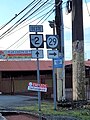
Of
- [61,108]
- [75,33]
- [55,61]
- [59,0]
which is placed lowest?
[61,108]

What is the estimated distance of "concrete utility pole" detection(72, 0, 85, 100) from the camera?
61.9 feet

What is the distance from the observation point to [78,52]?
1902 centimetres

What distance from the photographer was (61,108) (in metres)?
17.5

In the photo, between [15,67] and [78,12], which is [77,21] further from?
[15,67]

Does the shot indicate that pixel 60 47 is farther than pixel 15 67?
No

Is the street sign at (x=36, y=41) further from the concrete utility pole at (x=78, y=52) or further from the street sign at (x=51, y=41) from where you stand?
the concrete utility pole at (x=78, y=52)

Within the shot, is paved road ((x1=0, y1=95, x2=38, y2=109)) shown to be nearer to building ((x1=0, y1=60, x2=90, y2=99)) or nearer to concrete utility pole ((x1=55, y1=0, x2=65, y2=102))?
concrete utility pole ((x1=55, y1=0, x2=65, y2=102))

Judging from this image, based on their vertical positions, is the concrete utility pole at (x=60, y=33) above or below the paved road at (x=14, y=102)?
above

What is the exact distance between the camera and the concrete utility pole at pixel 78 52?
1886 centimetres

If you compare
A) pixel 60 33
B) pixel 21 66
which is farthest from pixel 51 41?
pixel 21 66

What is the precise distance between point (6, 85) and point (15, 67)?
368cm

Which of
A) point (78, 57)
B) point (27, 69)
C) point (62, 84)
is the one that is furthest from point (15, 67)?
point (78, 57)

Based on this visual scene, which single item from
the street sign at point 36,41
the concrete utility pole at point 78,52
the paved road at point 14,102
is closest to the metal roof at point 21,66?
the paved road at point 14,102

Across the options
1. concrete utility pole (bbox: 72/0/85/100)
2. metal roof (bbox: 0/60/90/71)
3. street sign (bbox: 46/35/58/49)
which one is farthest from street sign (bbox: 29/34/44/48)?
metal roof (bbox: 0/60/90/71)
